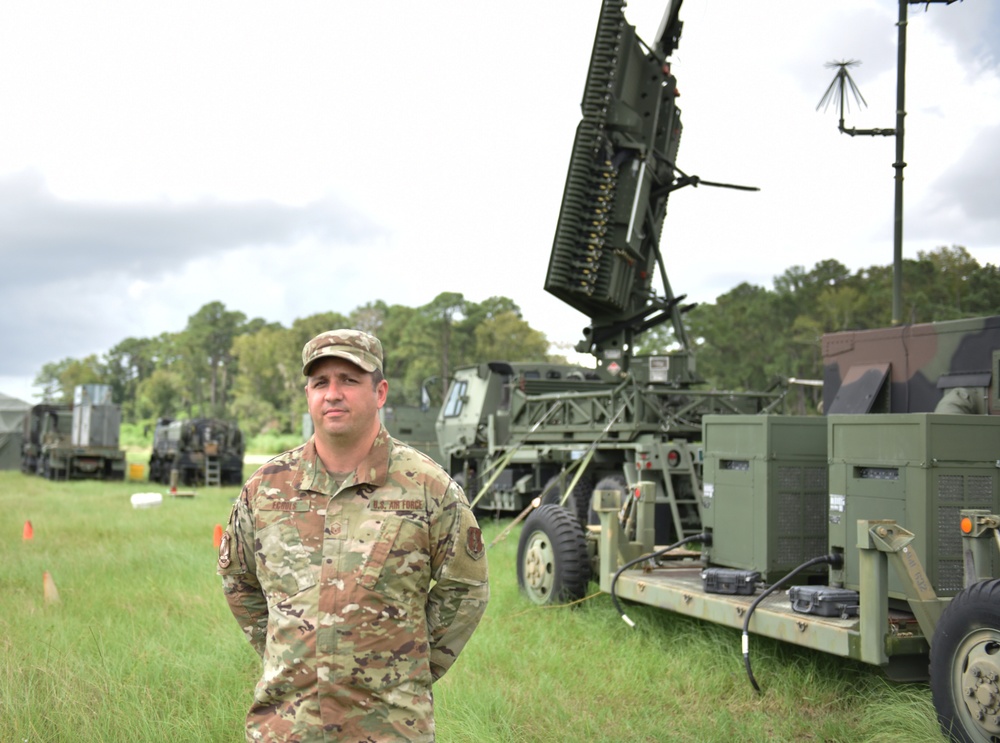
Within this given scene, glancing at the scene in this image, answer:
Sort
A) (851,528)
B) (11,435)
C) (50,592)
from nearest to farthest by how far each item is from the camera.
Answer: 1. (851,528)
2. (50,592)
3. (11,435)

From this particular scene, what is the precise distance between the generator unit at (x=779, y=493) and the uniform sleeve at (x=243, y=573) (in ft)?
11.5

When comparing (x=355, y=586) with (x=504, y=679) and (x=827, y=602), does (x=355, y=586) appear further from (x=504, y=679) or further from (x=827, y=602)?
(x=504, y=679)

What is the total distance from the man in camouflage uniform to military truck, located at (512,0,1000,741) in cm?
223

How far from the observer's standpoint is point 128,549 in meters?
10.4

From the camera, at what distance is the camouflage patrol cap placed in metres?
2.59

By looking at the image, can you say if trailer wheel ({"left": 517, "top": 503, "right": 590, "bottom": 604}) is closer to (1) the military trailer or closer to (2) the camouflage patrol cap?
(1) the military trailer

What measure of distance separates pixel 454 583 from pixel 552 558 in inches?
183

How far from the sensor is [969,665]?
392 cm

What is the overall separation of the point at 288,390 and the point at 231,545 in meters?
50.9

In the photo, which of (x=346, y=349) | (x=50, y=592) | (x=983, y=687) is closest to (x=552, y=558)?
(x=50, y=592)

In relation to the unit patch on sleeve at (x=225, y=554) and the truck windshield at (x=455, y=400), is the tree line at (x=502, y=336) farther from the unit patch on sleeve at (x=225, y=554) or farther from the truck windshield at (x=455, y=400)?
the unit patch on sleeve at (x=225, y=554)

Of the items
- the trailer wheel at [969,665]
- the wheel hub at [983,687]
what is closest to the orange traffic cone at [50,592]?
the trailer wheel at [969,665]

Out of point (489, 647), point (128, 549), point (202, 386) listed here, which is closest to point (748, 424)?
point (489, 647)

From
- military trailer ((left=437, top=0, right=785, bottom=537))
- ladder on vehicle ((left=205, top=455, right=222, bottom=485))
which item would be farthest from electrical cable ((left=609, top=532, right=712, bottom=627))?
ladder on vehicle ((left=205, top=455, right=222, bottom=485))
